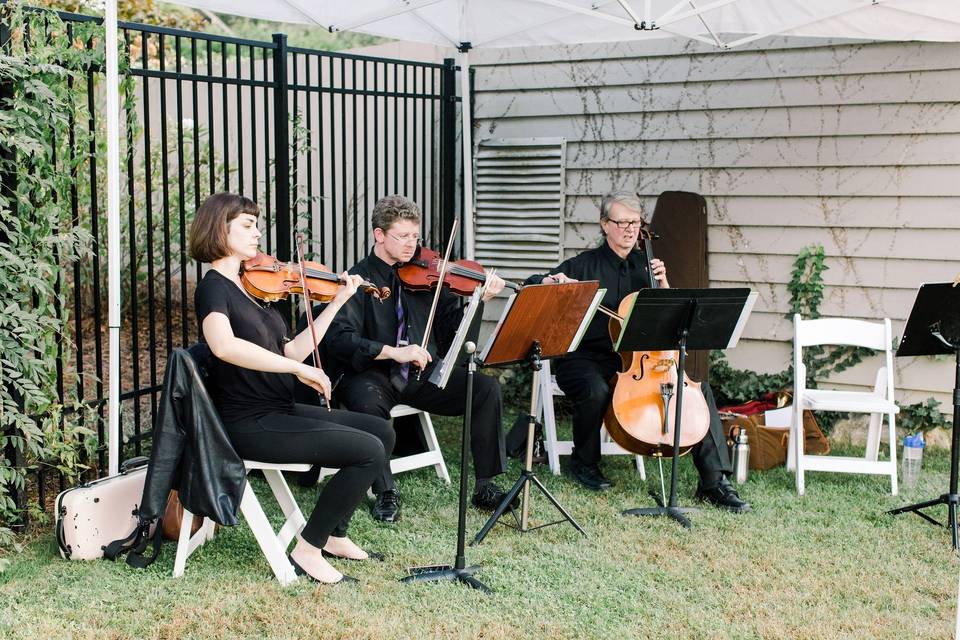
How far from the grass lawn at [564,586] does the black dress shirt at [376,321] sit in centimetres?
71

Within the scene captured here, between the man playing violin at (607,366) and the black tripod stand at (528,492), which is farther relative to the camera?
the man playing violin at (607,366)

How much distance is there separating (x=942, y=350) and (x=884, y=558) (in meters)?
0.95

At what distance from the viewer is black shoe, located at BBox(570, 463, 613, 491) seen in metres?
4.74

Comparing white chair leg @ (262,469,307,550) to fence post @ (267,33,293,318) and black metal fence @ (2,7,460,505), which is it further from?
fence post @ (267,33,293,318)

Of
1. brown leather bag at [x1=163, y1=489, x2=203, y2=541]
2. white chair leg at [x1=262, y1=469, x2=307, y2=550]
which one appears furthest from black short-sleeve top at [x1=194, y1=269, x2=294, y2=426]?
brown leather bag at [x1=163, y1=489, x2=203, y2=541]

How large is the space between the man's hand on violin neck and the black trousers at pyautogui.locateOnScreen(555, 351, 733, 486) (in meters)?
0.91

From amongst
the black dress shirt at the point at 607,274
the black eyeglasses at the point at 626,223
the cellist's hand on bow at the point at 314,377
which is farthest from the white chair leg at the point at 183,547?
the black eyeglasses at the point at 626,223

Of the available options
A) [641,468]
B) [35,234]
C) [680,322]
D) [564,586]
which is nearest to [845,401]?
[641,468]

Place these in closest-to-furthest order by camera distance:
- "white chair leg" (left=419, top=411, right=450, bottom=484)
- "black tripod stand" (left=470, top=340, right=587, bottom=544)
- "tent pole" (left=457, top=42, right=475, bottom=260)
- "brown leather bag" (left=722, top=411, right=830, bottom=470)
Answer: "black tripod stand" (left=470, top=340, right=587, bottom=544) → "white chair leg" (left=419, top=411, right=450, bottom=484) → "brown leather bag" (left=722, top=411, right=830, bottom=470) → "tent pole" (left=457, top=42, right=475, bottom=260)

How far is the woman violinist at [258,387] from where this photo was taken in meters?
3.43

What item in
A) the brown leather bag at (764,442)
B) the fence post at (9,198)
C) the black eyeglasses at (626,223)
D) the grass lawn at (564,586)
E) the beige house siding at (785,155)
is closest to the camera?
the grass lawn at (564,586)

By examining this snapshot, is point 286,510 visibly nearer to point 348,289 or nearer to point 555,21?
point 348,289

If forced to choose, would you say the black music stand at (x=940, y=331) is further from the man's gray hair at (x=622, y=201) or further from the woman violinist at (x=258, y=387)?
the woman violinist at (x=258, y=387)

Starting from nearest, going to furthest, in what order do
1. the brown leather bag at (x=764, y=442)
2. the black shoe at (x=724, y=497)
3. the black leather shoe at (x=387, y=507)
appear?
the black leather shoe at (x=387, y=507) → the black shoe at (x=724, y=497) → the brown leather bag at (x=764, y=442)
